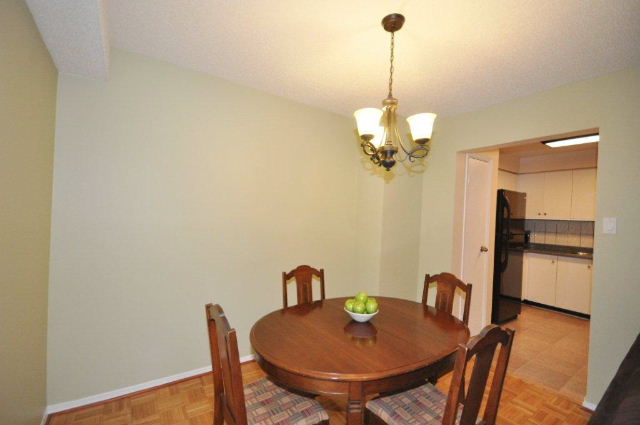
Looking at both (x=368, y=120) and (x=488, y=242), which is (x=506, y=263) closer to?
(x=488, y=242)

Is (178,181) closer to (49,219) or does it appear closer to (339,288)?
(49,219)

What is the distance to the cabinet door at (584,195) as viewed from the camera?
416 cm

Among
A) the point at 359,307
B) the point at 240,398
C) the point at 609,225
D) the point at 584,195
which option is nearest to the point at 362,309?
the point at 359,307

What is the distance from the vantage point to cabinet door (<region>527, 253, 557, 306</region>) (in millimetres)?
4328

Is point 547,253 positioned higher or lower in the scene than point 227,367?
higher

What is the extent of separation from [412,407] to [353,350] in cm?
41

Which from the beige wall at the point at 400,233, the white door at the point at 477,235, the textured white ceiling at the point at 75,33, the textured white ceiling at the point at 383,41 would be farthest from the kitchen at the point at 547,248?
the textured white ceiling at the point at 75,33

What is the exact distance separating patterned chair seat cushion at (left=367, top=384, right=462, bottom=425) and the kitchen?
1981mm

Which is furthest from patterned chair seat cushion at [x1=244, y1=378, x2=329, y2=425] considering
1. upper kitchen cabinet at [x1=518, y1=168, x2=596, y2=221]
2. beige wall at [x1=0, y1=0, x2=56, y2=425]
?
upper kitchen cabinet at [x1=518, y1=168, x2=596, y2=221]

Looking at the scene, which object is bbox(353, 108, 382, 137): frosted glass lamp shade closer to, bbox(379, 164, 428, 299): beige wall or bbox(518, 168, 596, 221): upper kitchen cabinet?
bbox(379, 164, 428, 299): beige wall

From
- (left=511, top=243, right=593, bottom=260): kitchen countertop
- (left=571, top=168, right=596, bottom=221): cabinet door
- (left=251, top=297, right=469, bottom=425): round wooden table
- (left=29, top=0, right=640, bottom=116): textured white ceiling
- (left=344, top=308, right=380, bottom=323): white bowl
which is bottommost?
(left=251, top=297, right=469, bottom=425): round wooden table

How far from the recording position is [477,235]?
341 centimetres

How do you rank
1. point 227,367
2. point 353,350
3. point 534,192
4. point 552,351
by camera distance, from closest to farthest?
point 227,367, point 353,350, point 552,351, point 534,192

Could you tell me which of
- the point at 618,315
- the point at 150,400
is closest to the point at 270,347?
the point at 150,400
